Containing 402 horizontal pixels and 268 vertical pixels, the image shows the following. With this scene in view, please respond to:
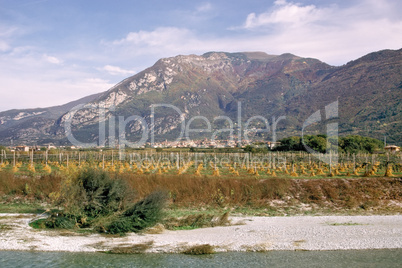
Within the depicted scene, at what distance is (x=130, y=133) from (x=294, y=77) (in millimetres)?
107949

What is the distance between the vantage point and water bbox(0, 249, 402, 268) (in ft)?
43.8

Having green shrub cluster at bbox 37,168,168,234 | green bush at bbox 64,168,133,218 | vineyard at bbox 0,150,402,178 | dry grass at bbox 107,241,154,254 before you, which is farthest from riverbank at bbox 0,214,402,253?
vineyard at bbox 0,150,402,178

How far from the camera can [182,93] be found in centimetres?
16600

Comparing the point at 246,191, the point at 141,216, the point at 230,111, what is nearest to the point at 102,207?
the point at 141,216

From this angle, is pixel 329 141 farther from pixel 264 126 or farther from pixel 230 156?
pixel 264 126

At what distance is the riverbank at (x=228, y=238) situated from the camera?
15281mm

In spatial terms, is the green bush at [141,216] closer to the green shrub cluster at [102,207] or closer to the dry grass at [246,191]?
the green shrub cluster at [102,207]

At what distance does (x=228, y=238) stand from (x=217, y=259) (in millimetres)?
2524

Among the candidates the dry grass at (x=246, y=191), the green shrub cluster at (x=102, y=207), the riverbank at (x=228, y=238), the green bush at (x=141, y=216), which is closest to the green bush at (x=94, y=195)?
the green shrub cluster at (x=102, y=207)

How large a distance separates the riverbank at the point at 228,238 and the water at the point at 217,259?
0.54m

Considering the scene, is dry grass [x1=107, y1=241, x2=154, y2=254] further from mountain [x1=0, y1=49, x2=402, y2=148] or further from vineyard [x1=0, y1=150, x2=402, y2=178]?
mountain [x1=0, y1=49, x2=402, y2=148]

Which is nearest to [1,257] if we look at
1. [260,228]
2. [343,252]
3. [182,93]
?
[260,228]

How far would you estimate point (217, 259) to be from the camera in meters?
14.0

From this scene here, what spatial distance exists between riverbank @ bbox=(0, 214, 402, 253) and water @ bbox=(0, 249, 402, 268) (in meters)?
0.54
